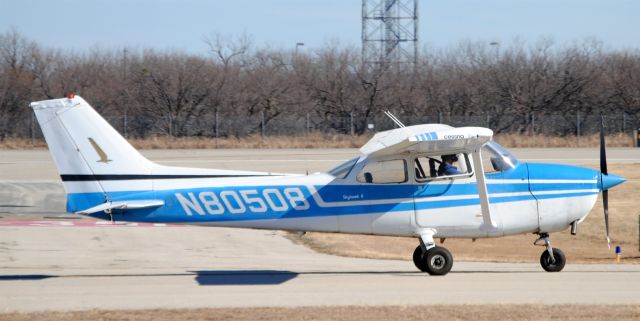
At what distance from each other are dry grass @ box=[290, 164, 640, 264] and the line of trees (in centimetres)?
3061

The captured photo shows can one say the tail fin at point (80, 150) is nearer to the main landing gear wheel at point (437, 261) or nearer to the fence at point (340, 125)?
the main landing gear wheel at point (437, 261)

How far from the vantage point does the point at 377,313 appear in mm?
10336

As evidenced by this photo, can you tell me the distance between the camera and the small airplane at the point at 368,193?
1284cm

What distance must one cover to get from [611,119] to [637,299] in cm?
4285

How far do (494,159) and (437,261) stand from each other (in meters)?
1.71

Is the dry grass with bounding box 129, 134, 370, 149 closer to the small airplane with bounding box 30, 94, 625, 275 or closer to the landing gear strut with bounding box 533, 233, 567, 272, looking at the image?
the landing gear strut with bounding box 533, 233, 567, 272

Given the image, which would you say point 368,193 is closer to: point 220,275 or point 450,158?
point 450,158

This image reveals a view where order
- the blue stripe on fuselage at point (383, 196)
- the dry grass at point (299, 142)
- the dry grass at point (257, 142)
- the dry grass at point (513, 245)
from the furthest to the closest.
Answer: the dry grass at point (257, 142) → the dry grass at point (299, 142) → the dry grass at point (513, 245) → the blue stripe on fuselage at point (383, 196)

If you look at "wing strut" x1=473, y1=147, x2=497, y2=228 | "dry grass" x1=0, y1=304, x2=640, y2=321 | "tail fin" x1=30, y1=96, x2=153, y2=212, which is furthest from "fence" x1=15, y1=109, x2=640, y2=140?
"dry grass" x1=0, y1=304, x2=640, y2=321

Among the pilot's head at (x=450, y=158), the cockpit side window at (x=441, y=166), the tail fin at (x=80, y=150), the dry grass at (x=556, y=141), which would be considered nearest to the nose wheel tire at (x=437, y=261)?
the cockpit side window at (x=441, y=166)

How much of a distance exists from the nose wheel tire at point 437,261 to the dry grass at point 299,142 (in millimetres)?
34286

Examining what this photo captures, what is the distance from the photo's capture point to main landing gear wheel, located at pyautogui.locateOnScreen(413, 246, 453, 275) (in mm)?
13141

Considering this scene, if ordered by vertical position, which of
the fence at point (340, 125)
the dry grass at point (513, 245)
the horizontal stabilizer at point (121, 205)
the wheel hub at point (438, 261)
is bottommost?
the dry grass at point (513, 245)

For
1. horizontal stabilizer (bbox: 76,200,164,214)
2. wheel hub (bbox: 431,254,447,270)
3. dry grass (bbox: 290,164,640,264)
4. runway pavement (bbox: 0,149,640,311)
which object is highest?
horizontal stabilizer (bbox: 76,200,164,214)
